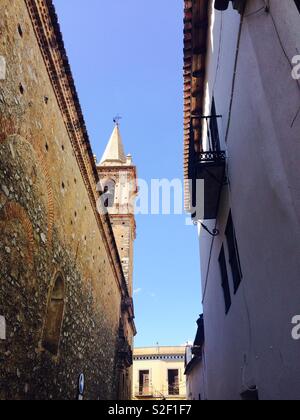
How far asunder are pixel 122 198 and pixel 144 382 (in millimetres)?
18795

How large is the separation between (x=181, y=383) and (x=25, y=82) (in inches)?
1256

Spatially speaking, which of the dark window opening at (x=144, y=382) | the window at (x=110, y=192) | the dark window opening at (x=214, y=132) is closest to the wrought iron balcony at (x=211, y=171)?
the dark window opening at (x=214, y=132)

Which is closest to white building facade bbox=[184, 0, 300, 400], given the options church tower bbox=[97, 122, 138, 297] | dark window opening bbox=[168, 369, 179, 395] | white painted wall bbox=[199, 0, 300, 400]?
white painted wall bbox=[199, 0, 300, 400]

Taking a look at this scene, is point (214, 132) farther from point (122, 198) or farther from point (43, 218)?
point (122, 198)

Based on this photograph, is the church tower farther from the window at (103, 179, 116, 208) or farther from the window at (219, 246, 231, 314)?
the window at (219, 246, 231, 314)

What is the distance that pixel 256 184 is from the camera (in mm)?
3938

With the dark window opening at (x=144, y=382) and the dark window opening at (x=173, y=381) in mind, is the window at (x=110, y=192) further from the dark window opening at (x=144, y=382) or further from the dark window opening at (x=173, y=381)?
the dark window opening at (x=173, y=381)

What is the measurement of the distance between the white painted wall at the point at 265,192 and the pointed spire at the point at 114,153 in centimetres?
1914

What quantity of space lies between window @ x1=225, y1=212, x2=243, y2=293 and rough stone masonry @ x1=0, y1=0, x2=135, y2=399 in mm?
3122

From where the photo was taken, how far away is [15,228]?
4438 mm

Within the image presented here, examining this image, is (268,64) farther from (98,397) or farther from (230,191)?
(98,397)

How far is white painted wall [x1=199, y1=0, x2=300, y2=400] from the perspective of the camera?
297 centimetres

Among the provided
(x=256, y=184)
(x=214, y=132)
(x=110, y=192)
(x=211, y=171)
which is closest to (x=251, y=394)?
(x=256, y=184)

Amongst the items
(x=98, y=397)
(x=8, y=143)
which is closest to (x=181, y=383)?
(x=98, y=397)
